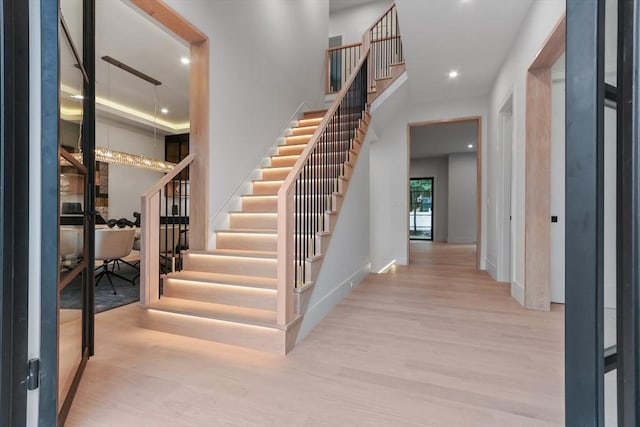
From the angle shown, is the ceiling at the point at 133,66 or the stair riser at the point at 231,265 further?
the stair riser at the point at 231,265

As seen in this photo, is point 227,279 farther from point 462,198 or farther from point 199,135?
point 462,198

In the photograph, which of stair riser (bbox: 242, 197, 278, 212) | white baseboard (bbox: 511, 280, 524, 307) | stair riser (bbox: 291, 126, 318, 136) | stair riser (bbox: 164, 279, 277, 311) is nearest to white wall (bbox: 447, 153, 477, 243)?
stair riser (bbox: 291, 126, 318, 136)

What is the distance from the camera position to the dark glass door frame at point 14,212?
3.34 feet

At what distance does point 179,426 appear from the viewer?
53.6 inches

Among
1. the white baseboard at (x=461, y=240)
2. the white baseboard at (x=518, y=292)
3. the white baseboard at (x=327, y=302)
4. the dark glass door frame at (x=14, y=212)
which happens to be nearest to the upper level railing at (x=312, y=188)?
the white baseboard at (x=327, y=302)

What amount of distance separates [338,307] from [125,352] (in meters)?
1.82

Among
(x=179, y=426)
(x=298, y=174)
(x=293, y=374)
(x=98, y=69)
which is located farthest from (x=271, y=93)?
(x=179, y=426)

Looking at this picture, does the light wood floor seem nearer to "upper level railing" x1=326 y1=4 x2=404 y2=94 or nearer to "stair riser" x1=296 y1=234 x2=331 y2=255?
"stair riser" x1=296 y1=234 x2=331 y2=255

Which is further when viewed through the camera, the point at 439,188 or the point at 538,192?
the point at 439,188

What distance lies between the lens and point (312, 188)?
284 centimetres

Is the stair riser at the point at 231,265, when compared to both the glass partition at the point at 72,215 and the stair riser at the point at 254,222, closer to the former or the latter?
the stair riser at the point at 254,222

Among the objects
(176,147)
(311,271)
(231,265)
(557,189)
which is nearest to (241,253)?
(231,265)

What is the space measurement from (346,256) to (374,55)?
4.22m

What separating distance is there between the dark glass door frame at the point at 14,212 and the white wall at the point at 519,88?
3.23 metres
